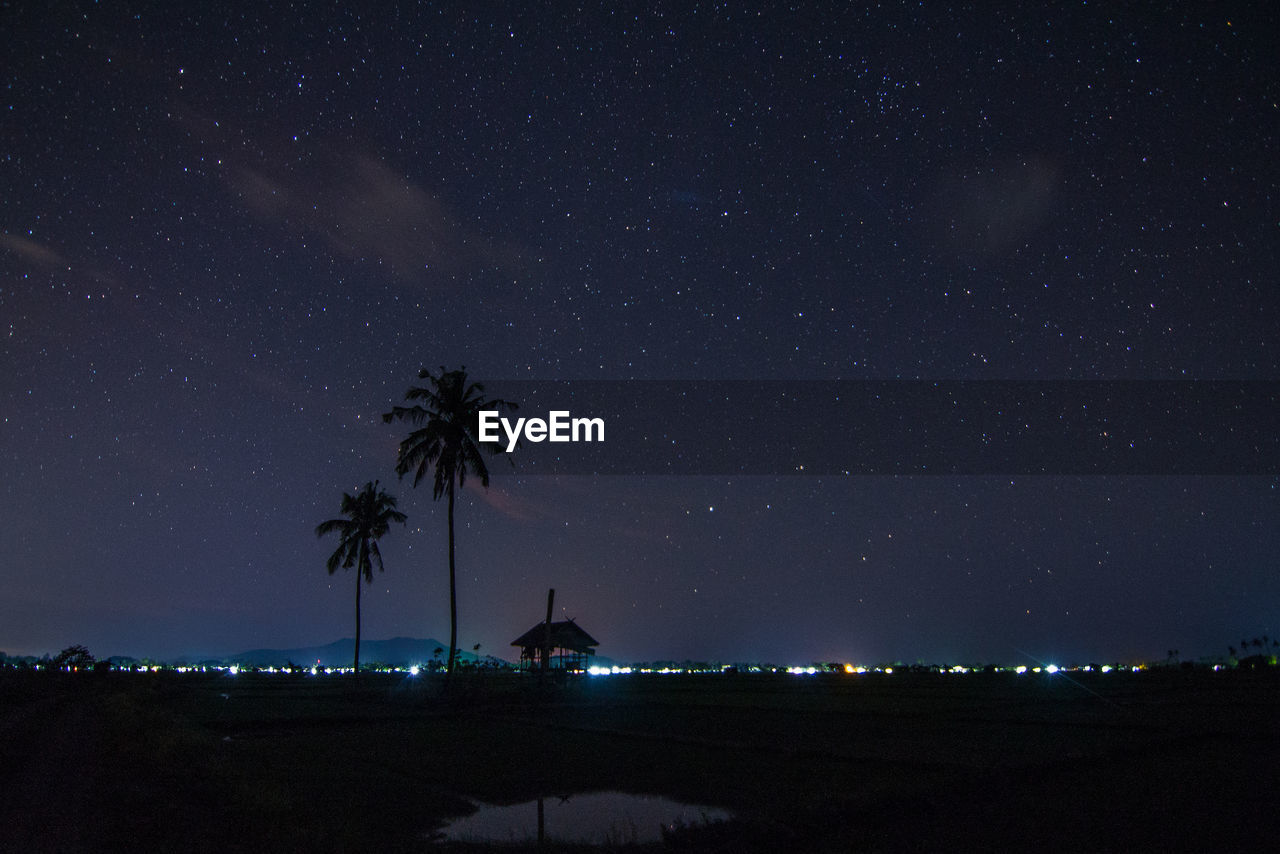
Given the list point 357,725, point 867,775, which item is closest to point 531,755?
point 867,775

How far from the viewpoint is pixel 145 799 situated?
10695 millimetres

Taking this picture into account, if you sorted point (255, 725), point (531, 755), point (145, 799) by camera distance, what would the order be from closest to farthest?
point (145, 799) < point (531, 755) < point (255, 725)

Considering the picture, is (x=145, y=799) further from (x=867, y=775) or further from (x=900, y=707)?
(x=900, y=707)

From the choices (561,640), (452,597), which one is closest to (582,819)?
(452,597)

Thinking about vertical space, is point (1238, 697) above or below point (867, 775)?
below

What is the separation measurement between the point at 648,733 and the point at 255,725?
12.8 m

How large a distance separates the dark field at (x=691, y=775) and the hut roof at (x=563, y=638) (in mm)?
23031

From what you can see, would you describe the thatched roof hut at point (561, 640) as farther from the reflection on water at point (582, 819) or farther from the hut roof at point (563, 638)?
the reflection on water at point (582, 819)

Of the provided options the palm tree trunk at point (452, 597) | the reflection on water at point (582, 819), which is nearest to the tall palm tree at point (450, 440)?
the palm tree trunk at point (452, 597)

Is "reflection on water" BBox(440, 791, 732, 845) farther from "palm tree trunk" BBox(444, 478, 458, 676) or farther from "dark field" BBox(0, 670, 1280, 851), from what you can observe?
"palm tree trunk" BBox(444, 478, 458, 676)

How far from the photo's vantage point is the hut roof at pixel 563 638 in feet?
168

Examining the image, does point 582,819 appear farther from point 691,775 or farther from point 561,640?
point 561,640

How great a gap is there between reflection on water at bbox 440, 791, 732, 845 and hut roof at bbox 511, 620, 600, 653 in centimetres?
3810

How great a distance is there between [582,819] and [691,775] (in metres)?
3.75
